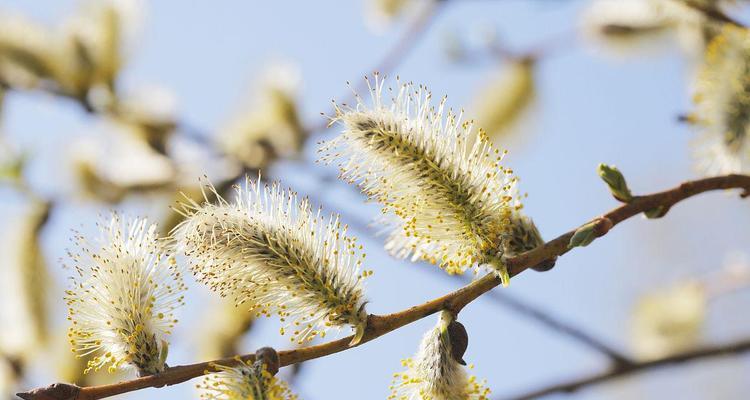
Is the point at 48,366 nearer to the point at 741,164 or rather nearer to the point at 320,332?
the point at 320,332

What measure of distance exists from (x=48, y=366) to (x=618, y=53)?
81.5 inches

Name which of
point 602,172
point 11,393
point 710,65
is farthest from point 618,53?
point 11,393

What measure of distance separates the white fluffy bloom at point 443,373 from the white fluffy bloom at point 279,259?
0.40 ft

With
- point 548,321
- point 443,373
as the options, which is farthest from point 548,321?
point 443,373

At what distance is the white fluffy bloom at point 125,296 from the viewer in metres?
1.33

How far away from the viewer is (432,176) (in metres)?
1.34

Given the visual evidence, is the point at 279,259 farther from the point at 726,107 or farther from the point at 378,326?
the point at 726,107

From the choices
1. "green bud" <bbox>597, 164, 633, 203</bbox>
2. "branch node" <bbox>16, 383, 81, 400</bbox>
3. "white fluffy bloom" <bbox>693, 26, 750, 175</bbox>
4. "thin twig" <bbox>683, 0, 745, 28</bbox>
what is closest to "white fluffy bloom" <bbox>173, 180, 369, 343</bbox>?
"branch node" <bbox>16, 383, 81, 400</bbox>

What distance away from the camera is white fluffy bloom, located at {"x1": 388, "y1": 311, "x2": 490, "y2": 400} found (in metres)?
1.33

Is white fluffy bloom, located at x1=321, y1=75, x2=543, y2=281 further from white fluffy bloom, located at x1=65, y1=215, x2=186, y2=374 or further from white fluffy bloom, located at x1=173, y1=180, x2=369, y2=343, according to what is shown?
white fluffy bloom, located at x1=65, y1=215, x2=186, y2=374

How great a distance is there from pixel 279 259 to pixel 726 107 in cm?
100

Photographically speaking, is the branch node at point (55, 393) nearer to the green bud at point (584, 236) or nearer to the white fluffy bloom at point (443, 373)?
the white fluffy bloom at point (443, 373)

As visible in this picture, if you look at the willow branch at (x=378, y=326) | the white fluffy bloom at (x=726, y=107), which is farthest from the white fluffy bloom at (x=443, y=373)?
the white fluffy bloom at (x=726, y=107)

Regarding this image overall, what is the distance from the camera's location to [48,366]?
91.5 inches
